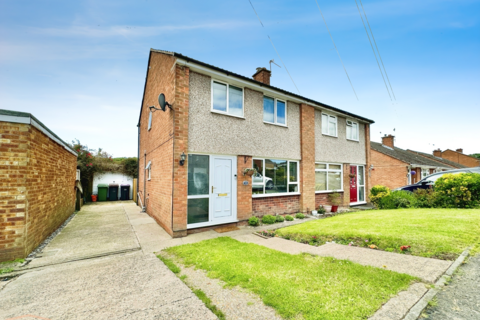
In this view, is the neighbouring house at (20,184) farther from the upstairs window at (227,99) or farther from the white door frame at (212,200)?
the upstairs window at (227,99)

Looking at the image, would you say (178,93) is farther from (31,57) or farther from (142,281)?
(31,57)

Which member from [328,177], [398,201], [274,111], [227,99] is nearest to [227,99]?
[227,99]

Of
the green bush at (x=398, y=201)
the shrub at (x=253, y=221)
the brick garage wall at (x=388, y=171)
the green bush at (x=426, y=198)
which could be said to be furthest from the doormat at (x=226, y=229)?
the brick garage wall at (x=388, y=171)

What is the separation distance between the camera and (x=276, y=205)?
8.29 metres

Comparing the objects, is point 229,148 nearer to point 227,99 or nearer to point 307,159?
point 227,99

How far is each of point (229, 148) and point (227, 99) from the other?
1.67m

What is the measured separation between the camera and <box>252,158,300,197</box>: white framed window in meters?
7.82

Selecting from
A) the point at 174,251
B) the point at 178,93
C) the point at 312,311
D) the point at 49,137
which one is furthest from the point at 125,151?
the point at 312,311

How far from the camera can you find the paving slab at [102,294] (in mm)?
2422

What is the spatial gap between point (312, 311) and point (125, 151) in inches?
915

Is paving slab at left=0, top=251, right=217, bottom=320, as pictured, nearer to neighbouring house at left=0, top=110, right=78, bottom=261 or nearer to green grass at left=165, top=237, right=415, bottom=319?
green grass at left=165, top=237, right=415, bottom=319

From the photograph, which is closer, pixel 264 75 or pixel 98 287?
pixel 98 287

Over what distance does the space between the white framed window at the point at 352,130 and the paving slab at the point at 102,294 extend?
11.7 m

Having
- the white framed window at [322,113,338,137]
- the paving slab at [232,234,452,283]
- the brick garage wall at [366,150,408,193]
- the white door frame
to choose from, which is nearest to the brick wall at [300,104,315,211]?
the white framed window at [322,113,338,137]
